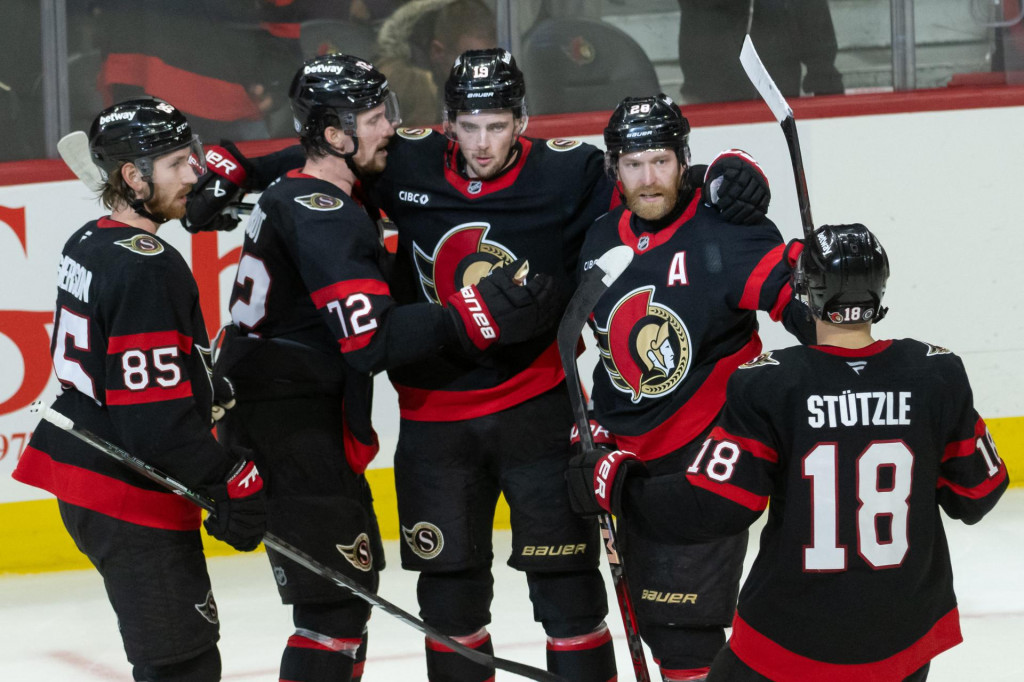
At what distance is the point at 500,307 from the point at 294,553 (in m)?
0.59

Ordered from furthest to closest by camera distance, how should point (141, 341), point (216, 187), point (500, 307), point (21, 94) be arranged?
A: 1. point (21, 94)
2. point (216, 187)
3. point (500, 307)
4. point (141, 341)

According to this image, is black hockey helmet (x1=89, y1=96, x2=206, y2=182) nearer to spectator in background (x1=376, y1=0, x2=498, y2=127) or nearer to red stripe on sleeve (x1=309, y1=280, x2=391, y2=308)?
red stripe on sleeve (x1=309, y1=280, x2=391, y2=308)

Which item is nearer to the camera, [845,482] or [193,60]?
[845,482]

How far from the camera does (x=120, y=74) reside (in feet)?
14.3

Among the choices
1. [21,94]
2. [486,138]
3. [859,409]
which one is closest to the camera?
[859,409]

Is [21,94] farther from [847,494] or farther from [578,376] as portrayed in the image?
Result: [847,494]

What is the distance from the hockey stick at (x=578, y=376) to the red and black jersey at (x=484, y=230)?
199mm

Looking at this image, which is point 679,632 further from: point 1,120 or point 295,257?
point 1,120

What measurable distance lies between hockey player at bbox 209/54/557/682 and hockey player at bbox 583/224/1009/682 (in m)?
0.68

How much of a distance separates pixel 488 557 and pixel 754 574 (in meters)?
0.83

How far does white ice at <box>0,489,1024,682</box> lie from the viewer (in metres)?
3.21

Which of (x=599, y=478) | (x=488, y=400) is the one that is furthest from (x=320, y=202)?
(x=599, y=478)

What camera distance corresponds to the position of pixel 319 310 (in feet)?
8.02

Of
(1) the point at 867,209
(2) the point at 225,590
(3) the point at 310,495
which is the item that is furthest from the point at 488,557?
(1) the point at 867,209
